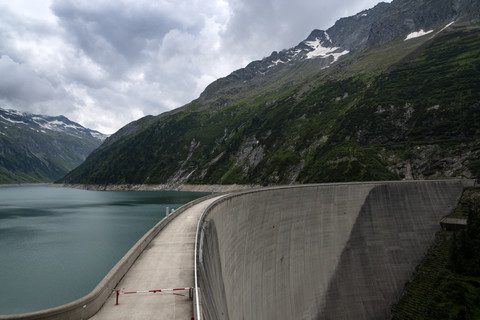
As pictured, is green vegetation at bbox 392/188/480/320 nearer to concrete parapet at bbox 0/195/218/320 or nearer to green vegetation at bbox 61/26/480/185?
green vegetation at bbox 61/26/480/185

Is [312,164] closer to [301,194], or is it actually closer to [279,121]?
[279,121]

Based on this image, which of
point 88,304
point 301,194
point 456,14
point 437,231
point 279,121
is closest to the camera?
point 88,304

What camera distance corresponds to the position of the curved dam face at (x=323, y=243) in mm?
24420

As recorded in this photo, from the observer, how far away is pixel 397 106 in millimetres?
102000

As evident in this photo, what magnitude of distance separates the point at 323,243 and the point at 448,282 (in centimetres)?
1440

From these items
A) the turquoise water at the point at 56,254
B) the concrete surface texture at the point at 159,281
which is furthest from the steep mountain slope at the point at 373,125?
the concrete surface texture at the point at 159,281

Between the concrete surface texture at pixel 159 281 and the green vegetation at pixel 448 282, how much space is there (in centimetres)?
2957

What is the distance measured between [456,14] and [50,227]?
8002 inches

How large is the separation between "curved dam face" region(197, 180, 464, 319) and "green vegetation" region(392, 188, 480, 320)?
1.37 metres

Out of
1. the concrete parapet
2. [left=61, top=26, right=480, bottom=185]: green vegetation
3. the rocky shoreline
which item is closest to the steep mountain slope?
[left=61, top=26, right=480, bottom=185]: green vegetation

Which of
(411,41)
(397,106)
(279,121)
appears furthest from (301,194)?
(411,41)

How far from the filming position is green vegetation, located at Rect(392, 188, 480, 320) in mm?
32562

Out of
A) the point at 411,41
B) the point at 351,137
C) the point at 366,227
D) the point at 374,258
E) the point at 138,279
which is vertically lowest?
the point at 374,258

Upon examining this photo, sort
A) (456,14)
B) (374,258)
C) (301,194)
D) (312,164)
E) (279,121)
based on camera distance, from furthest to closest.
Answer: (456,14)
(279,121)
(312,164)
(374,258)
(301,194)
